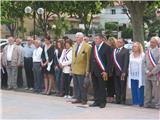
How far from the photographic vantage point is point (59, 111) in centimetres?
1144

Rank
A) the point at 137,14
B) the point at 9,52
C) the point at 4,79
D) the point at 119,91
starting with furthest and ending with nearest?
the point at 137,14 → the point at 4,79 → the point at 9,52 → the point at 119,91

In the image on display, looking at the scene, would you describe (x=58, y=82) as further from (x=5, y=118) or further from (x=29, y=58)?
(x=5, y=118)

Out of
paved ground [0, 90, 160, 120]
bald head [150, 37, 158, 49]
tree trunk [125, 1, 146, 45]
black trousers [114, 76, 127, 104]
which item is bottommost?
paved ground [0, 90, 160, 120]

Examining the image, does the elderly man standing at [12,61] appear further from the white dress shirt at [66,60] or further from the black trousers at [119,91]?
the black trousers at [119,91]

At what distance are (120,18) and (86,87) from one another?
3159 inches

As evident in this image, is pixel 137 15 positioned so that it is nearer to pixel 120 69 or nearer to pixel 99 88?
pixel 120 69

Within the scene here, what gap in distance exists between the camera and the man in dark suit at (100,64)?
11.9 meters

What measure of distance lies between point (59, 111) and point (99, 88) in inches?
49.7

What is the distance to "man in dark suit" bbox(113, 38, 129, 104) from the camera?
12312 mm

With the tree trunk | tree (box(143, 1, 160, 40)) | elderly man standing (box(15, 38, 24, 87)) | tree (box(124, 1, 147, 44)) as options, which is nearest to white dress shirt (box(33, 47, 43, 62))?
elderly man standing (box(15, 38, 24, 87))

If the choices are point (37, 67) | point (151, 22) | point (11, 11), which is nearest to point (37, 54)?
point (37, 67)

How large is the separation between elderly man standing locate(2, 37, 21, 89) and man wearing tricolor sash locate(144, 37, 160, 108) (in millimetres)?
4975

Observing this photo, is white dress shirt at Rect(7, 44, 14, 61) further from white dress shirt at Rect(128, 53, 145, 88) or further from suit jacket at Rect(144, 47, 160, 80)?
suit jacket at Rect(144, 47, 160, 80)

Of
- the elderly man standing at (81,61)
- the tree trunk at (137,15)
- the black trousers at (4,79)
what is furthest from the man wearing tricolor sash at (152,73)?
the tree trunk at (137,15)
